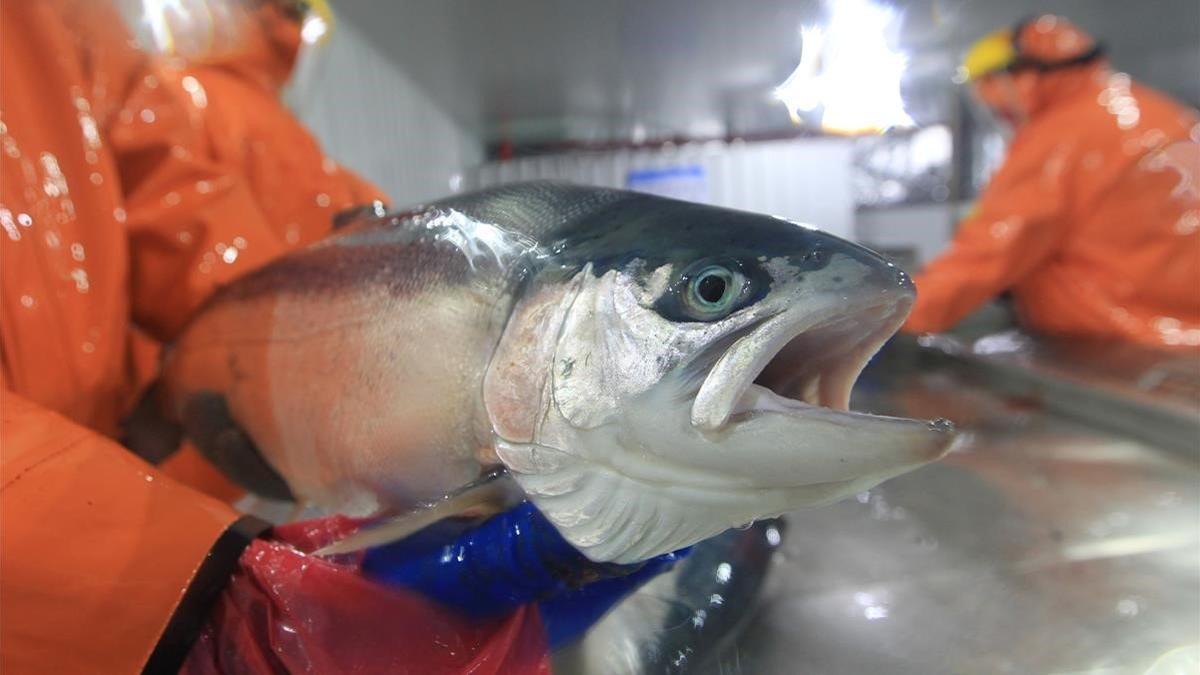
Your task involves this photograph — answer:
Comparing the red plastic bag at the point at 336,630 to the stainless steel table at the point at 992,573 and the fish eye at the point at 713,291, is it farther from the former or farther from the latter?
the fish eye at the point at 713,291

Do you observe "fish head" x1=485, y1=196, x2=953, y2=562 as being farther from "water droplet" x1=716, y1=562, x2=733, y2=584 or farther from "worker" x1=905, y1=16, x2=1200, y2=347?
"worker" x1=905, y1=16, x2=1200, y2=347

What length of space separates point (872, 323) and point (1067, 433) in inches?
45.7

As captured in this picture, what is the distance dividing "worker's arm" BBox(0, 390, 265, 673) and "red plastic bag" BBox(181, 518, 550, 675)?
0.07ft

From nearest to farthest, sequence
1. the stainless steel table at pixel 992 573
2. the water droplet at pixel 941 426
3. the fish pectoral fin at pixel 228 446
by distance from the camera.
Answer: the water droplet at pixel 941 426 → the stainless steel table at pixel 992 573 → the fish pectoral fin at pixel 228 446

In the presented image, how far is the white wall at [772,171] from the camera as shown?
2.87 metres

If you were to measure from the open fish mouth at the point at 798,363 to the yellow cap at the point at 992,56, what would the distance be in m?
2.04

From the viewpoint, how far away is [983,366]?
171 centimetres

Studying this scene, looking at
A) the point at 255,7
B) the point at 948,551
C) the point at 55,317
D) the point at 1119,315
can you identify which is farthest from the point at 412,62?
the point at 1119,315

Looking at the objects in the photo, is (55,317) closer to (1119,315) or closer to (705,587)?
(705,587)

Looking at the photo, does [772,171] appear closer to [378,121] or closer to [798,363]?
[378,121]

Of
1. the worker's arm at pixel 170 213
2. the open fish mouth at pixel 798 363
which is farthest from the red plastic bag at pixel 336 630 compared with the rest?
the worker's arm at pixel 170 213

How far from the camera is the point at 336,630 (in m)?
0.48

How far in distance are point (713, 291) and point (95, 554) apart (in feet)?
1.43

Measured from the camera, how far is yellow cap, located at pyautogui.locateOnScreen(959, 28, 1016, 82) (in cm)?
199
